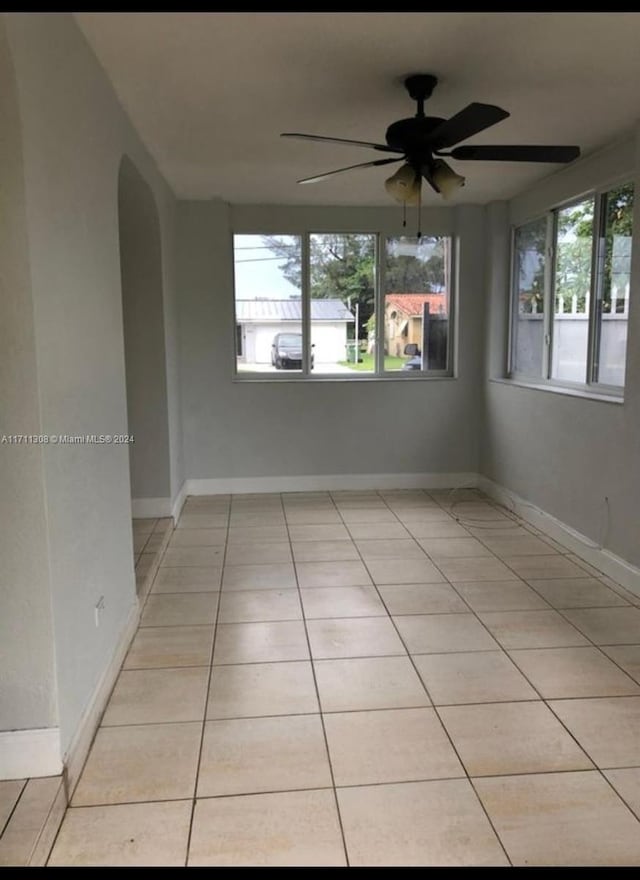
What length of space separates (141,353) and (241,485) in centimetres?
158

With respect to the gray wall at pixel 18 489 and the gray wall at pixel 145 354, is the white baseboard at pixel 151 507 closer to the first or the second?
the gray wall at pixel 145 354

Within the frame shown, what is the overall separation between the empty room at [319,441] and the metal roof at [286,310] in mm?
18

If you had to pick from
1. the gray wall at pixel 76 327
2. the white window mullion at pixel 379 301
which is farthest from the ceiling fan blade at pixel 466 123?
the white window mullion at pixel 379 301

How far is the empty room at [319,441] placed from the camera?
5.79 feet

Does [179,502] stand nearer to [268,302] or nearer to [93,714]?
[268,302]

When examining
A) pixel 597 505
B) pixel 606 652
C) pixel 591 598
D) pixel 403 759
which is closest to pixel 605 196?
pixel 597 505

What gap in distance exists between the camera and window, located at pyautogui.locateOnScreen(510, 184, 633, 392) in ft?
11.9

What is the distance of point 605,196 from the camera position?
12.2ft

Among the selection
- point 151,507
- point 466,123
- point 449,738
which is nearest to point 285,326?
point 151,507

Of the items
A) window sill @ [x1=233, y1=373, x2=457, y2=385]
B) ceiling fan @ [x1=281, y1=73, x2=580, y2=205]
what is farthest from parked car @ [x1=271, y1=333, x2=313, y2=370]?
ceiling fan @ [x1=281, y1=73, x2=580, y2=205]

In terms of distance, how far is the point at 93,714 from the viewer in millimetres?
2174

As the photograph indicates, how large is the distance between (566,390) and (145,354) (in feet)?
9.00

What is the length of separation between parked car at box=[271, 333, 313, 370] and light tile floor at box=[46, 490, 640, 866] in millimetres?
2071

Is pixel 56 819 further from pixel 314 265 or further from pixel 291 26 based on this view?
pixel 314 265
